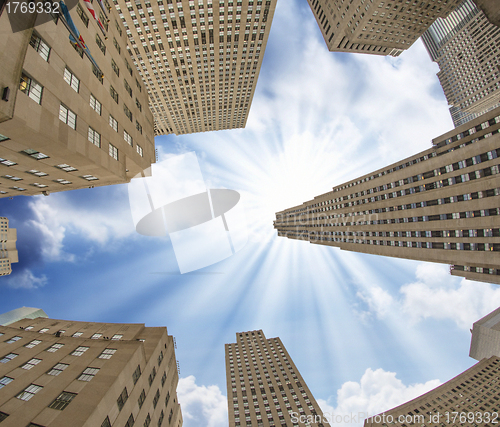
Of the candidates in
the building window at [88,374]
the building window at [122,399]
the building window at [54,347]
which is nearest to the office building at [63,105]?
the building window at [54,347]

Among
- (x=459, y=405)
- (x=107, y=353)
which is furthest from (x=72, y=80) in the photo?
(x=459, y=405)

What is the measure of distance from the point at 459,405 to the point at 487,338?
5582 cm

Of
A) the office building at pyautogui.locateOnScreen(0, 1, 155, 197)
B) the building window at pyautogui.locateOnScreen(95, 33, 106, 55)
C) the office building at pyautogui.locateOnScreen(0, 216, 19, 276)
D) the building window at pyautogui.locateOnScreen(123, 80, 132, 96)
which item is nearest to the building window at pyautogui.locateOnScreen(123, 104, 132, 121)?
the office building at pyautogui.locateOnScreen(0, 1, 155, 197)

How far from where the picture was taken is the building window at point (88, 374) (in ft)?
81.5

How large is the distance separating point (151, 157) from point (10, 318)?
653ft

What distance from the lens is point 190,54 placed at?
72.2m

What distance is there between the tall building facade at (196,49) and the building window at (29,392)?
8007 centimetres

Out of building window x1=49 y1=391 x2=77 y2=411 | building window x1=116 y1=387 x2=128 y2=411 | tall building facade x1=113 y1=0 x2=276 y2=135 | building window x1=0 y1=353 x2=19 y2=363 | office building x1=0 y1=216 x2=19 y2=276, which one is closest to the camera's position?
building window x1=49 y1=391 x2=77 y2=411

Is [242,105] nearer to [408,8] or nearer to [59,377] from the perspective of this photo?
[408,8]

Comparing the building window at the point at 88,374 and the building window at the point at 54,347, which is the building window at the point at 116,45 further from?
the building window at the point at 88,374

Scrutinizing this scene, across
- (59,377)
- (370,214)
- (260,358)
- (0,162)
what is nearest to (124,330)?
(59,377)

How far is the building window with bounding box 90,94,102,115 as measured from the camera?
2408 centimetres

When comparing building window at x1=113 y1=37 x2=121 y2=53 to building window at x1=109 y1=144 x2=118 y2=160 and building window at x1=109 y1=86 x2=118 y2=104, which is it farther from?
building window at x1=109 y1=144 x2=118 y2=160

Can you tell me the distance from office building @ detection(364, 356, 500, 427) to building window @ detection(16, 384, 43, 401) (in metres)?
132
